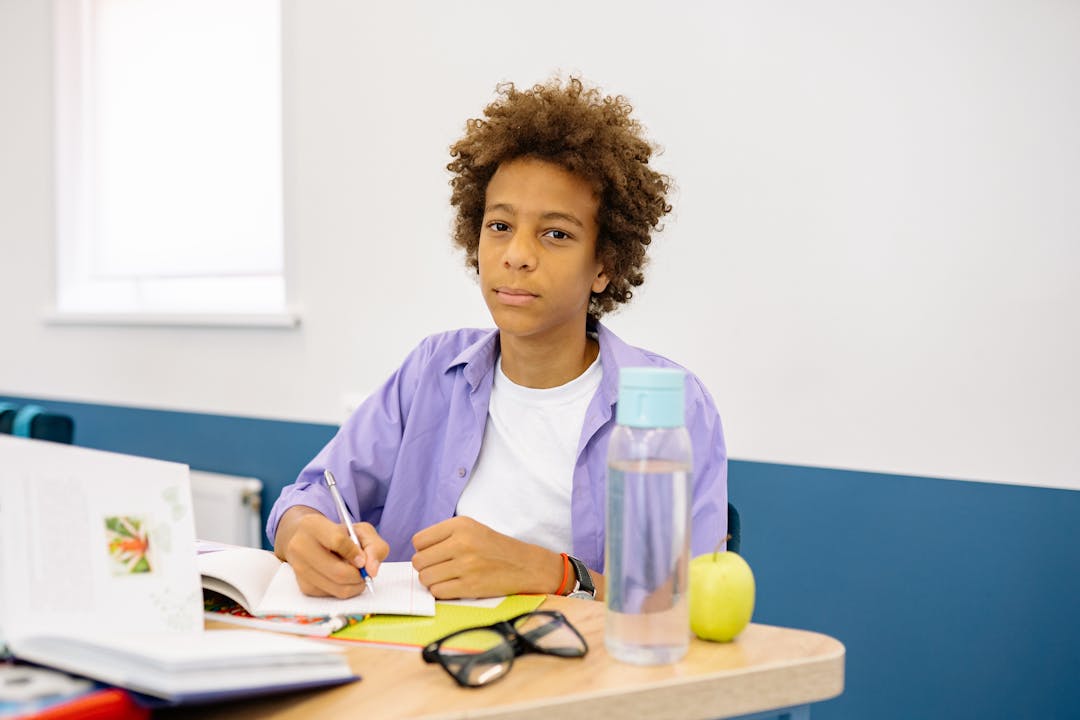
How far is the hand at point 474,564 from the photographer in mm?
1127

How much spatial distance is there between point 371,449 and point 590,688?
0.87m

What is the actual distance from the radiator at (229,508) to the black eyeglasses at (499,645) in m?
2.12

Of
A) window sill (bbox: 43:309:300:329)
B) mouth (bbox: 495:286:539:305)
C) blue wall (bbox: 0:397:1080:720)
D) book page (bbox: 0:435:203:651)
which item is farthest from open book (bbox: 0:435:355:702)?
window sill (bbox: 43:309:300:329)

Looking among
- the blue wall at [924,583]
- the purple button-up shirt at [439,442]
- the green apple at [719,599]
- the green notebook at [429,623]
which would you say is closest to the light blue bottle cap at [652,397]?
the green apple at [719,599]

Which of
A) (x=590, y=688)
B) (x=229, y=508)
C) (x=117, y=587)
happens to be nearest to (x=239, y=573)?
(x=117, y=587)

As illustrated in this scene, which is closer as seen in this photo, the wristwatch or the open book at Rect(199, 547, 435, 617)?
the open book at Rect(199, 547, 435, 617)

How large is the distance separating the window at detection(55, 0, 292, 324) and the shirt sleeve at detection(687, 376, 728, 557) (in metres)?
1.67

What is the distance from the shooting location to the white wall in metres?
1.76

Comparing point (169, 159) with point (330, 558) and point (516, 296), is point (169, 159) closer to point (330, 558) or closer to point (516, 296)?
point (516, 296)

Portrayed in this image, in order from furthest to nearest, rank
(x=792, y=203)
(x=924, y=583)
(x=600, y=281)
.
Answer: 1. (x=792, y=203)
2. (x=924, y=583)
3. (x=600, y=281)

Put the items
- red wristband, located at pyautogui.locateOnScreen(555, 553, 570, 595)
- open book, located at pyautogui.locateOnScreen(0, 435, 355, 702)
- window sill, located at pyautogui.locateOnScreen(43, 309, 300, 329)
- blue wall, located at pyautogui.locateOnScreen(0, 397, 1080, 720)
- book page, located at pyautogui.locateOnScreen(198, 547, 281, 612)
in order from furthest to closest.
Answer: window sill, located at pyautogui.locateOnScreen(43, 309, 300, 329), blue wall, located at pyautogui.locateOnScreen(0, 397, 1080, 720), red wristband, located at pyautogui.locateOnScreen(555, 553, 570, 595), book page, located at pyautogui.locateOnScreen(198, 547, 281, 612), open book, located at pyautogui.locateOnScreen(0, 435, 355, 702)

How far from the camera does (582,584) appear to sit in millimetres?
1257

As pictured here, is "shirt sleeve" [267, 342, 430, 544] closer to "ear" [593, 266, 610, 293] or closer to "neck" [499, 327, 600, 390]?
"neck" [499, 327, 600, 390]

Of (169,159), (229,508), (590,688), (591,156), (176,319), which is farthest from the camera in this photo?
(169,159)
